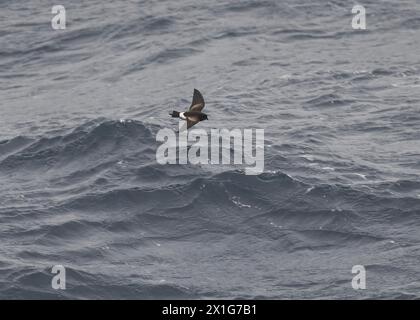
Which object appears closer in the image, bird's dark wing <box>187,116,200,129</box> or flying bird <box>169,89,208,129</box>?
bird's dark wing <box>187,116,200,129</box>

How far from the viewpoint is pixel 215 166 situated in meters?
48.2

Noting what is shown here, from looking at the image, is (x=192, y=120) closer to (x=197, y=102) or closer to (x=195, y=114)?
(x=195, y=114)

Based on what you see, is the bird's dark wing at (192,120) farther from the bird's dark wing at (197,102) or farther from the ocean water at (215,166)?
the ocean water at (215,166)

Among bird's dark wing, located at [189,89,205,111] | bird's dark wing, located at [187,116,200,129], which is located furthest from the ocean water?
bird's dark wing, located at [189,89,205,111]

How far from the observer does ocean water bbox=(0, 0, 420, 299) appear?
135 feet

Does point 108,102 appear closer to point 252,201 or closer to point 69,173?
point 69,173

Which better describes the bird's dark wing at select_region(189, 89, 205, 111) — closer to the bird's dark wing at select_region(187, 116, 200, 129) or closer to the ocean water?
the bird's dark wing at select_region(187, 116, 200, 129)

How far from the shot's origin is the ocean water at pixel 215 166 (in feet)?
135

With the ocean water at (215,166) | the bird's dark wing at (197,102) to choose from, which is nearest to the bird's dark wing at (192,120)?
the bird's dark wing at (197,102)

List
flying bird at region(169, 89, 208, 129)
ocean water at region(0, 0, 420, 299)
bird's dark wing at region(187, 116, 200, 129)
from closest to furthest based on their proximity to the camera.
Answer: bird's dark wing at region(187, 116, 200, 129), flying bird at region(169, 89, 208, 129), ocean water at region(0, 0, 420, 299)

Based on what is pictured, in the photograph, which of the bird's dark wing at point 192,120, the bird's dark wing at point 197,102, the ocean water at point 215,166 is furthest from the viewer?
the ocean water at point 215,166

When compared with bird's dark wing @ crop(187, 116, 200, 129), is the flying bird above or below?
above

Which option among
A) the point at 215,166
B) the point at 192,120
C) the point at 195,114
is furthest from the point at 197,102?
the point at 215,166

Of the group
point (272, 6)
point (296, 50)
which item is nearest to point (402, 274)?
point (296, 50)
